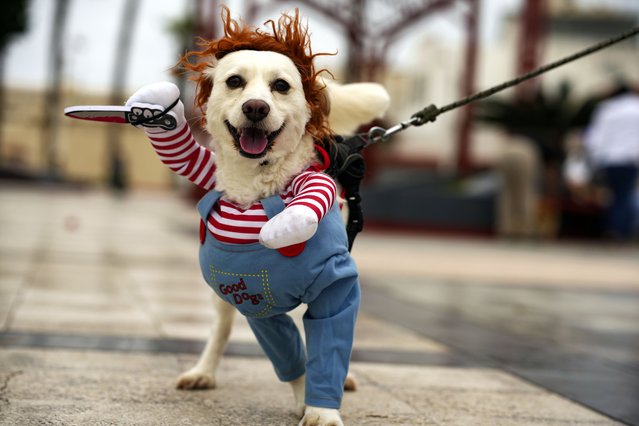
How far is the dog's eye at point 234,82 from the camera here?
2934 mm

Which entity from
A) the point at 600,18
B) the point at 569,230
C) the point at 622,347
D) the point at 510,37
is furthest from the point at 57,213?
the point at 600,18

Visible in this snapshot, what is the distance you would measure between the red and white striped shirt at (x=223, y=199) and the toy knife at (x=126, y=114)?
0.25ft

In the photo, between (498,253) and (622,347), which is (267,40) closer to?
(622,347)

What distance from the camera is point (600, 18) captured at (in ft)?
168

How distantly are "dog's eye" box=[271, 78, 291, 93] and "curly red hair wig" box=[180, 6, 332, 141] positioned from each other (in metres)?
0.11

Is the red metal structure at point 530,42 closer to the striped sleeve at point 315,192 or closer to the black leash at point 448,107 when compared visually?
the black leash at point 448,107

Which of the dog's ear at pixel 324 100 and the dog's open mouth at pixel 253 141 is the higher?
the dog's ear at pixel 324 100

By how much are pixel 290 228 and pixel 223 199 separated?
440 mm

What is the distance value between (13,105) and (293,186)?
5625cm

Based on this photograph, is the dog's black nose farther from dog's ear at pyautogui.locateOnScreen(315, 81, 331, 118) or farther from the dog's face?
dog's ear at pyautogui.locateOnScreen(315, 81, 331, 118)

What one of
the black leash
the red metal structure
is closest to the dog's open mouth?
the black leash

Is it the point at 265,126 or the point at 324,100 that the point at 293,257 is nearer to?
the point at 265,126

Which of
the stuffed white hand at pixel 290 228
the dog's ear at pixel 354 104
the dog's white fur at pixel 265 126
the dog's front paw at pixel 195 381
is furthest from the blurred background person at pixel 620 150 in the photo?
the stuffed white hand at pixel 290 228

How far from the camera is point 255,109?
110 inches
